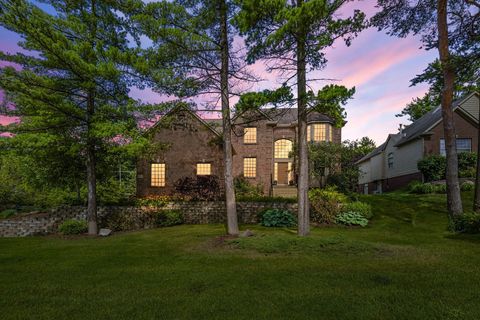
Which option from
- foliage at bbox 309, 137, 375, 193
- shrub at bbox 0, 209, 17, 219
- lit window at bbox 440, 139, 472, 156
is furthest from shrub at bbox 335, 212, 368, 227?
shrub at bbox 0, 209, 17, 219

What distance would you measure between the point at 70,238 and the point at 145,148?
5276 mm

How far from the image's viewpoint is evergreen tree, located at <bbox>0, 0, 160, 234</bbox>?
10.2 m

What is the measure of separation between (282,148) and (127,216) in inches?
621

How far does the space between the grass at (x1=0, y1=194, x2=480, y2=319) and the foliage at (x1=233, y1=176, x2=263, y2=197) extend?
12.0m

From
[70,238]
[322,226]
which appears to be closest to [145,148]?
[70,238]

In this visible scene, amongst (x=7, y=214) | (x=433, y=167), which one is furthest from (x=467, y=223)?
(x=7, y=214)

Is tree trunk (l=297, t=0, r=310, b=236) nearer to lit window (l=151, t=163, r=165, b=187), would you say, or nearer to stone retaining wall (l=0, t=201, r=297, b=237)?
stone retaining wall (l=0, t=201, r=297, b=237)

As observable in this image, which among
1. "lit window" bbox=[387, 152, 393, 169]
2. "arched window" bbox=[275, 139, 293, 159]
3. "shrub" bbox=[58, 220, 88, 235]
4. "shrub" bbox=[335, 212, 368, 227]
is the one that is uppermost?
"arched window" bbox=[275, 139, 293, 159]

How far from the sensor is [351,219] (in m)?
13.7

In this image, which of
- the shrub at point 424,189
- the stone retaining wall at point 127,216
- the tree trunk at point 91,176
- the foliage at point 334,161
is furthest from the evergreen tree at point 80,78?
the shrub at point 424,189

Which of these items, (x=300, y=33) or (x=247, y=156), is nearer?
(x=300, y=33)

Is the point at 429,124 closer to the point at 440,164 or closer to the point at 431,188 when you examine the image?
the point at 440,164

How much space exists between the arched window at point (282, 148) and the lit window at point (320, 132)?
1.99 m

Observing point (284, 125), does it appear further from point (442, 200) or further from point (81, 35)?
point (81, 35)
